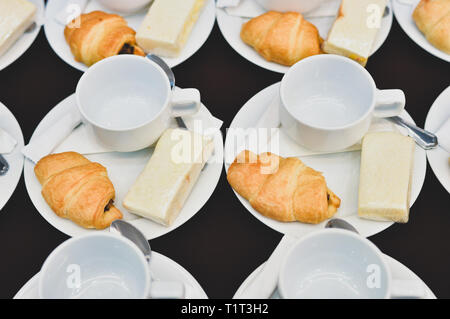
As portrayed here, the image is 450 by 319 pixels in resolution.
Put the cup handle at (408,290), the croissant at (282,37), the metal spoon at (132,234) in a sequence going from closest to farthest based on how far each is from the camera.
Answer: the cup handle at (408,290) → the metal spoon at (132,234) → the croissant at (282,37)

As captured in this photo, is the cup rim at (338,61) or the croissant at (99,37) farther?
the croissant at (99,37)

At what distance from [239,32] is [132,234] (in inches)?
19.2

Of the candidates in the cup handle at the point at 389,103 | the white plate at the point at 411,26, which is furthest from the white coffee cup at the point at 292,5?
the cup handle at the point at 389,103

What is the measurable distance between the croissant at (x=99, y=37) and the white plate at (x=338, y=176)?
10.4 inches

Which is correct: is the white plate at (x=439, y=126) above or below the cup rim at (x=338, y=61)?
below

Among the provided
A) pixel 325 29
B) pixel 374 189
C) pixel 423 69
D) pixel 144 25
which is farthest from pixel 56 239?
pixel 423 69

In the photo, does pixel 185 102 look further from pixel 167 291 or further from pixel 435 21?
pixel 435 21

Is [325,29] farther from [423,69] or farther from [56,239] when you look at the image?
[56,239]

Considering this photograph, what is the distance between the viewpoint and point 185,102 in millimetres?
917

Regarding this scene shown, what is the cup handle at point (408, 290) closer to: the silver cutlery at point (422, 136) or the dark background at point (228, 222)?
the dark background at point (228, 222)

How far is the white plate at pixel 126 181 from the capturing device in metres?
0.88

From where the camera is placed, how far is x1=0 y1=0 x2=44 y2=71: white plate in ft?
3.56
